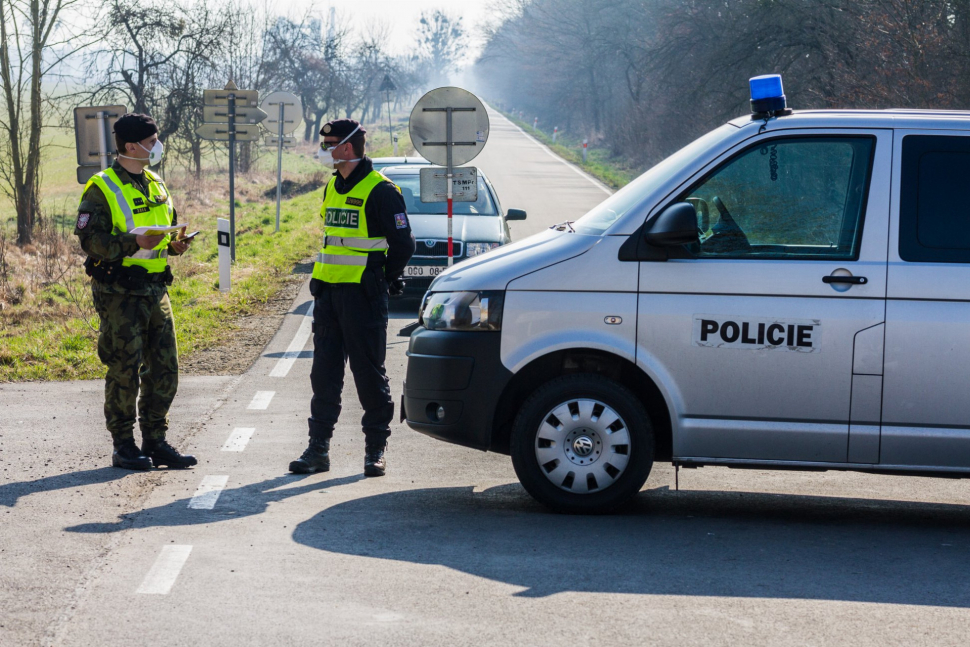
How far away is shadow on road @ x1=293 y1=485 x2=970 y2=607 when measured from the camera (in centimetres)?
469

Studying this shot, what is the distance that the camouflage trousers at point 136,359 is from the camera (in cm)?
653

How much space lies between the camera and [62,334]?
11.5 metres

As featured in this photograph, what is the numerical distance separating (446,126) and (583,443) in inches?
291

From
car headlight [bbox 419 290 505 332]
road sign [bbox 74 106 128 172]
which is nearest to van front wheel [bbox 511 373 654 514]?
car headlight [bbox 419 290 505 332]

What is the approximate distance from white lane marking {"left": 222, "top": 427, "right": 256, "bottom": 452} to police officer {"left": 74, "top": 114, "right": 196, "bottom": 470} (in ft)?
1.60

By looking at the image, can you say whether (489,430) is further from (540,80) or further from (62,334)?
(540,80)

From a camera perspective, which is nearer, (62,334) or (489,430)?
(489,430)

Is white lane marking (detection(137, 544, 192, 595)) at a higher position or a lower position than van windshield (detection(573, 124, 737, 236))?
lower

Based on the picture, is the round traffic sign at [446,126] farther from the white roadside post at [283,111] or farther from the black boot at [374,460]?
the white roadside post at [283,111]

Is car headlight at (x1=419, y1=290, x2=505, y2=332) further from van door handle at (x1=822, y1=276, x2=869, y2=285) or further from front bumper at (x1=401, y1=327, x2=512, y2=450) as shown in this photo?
van door handle at (x1=822, y1=276, x2=869, y2=285)

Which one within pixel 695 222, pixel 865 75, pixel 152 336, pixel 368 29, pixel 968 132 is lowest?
pixel 152 336

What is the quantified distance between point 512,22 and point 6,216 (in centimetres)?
5179

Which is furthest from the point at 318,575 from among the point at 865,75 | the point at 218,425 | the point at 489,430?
the point at 865,75

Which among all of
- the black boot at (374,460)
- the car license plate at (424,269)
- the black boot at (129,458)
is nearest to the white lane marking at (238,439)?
the black boot at (129,458)
